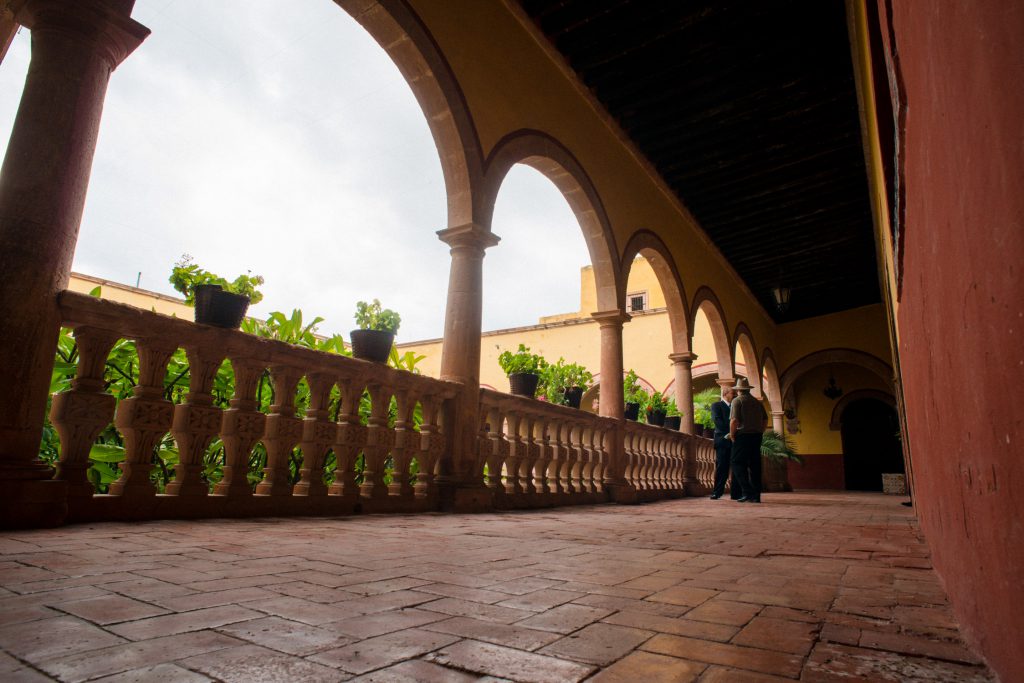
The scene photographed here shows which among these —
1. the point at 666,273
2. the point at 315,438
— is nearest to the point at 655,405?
the point at 666,273

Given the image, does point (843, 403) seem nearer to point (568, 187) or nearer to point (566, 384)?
point (566, 384)

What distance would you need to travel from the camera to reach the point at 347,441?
4.20 metres

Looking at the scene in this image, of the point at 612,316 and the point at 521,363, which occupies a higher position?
the point at 612,316

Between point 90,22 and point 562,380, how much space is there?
6.00m

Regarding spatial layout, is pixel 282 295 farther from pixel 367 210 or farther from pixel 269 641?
pixel 367 210

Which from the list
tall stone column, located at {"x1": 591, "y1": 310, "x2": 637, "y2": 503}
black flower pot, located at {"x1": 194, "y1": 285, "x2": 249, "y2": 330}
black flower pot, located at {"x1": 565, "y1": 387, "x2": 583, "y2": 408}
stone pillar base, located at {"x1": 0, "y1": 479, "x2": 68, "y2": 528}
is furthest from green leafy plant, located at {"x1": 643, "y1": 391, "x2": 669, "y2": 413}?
stone pillar base, located at {"x1": 0, "y1": 479, "x2": 68, "y2": 528}

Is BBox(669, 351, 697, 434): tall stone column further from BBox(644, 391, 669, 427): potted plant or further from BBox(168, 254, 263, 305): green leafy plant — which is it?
BBox(168, 254, 263, 305): green leafy plant

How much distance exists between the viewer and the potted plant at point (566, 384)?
746cm

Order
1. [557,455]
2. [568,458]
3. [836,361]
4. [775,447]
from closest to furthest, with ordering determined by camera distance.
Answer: [557,455] → [568,458] → [775,447] → [836,361]

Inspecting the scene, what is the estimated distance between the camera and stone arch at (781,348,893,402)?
15.9 m

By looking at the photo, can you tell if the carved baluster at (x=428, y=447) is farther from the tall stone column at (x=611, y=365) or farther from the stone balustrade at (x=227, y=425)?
the tall stone column at (x=611, y=365)

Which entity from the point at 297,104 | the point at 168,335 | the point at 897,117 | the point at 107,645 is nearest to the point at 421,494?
the point at 168,335

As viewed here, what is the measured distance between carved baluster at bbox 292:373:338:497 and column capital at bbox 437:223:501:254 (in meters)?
2.02

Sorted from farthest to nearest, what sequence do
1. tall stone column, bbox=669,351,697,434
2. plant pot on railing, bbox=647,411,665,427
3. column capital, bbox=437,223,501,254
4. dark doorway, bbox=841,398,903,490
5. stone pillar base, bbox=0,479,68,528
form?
dark doorway, bbox=841,398,903,490
tall stone column, bbox=669,351,697,434
plant pot on railing, bbox=647,411,665,427
column capital, bbox=437,223,501,254
stone pillar base, bbox=0,479,68,528
